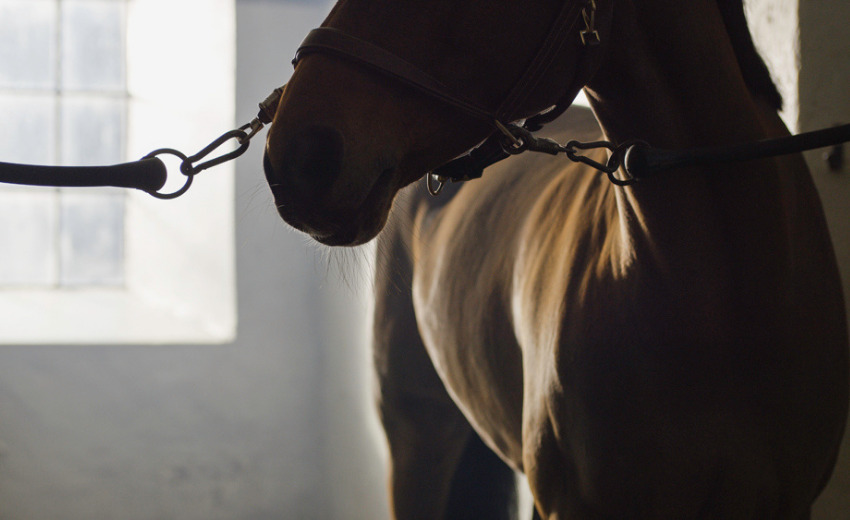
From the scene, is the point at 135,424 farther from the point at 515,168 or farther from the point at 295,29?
the point at 515,168

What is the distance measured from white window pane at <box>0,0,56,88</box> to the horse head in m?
3.19

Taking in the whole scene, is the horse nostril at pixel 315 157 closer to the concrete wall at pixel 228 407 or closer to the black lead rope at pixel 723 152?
the black lead rope at pixel 723 152

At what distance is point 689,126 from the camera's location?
2.08ft

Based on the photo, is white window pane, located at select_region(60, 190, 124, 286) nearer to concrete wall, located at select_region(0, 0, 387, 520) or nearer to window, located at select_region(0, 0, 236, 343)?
window, located at select_region(0, 0, 236, 343)

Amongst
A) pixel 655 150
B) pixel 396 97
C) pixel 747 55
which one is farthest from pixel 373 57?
pixel 747 55

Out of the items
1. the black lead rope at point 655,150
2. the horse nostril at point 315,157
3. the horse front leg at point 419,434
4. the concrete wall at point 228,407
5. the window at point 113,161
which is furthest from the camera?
the window at point 113,161

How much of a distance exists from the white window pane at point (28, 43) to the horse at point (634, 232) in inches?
122

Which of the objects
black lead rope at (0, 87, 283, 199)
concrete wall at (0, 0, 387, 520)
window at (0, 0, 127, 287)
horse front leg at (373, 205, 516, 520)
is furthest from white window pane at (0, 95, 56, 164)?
black lead rope at (0, 87, 283, 199)

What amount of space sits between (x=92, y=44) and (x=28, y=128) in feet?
1.53

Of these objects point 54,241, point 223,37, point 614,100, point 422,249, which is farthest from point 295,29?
point 614,100

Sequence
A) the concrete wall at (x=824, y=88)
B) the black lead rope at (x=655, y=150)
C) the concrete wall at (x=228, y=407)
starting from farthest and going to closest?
1. the concrete wall at (x=228, y=407)
2. the concrete wall at (x=824, y=88)
3. the black lead rope at (x=655, y=150)

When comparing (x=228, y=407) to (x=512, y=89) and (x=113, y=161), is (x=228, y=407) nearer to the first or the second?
(x=113, y=161)

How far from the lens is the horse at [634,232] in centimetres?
51

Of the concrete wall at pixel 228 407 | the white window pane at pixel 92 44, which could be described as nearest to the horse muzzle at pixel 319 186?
the concrete wall at pixel 228 407
